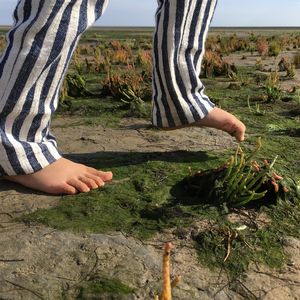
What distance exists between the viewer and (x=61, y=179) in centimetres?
197

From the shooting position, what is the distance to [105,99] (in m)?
4.21

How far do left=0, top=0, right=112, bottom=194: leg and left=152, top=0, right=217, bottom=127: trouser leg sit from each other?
440mm

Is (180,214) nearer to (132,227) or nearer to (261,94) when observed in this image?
(132,227)

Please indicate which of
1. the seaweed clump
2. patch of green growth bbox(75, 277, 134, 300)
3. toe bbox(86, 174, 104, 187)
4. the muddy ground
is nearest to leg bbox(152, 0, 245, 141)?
the seaweed clump

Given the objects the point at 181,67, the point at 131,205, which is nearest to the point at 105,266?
the point at 131,205

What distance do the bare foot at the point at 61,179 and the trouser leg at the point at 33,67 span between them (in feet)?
0.16

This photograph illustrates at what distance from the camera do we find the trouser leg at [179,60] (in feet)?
7.44

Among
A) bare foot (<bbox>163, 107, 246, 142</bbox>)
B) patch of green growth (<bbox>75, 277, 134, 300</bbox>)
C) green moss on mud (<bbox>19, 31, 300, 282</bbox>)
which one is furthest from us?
bare foot (<bbox>163, 107, 246, 142</bbox>)

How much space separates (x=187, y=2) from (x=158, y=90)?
422 millimetres

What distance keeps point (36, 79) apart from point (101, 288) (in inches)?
32.4

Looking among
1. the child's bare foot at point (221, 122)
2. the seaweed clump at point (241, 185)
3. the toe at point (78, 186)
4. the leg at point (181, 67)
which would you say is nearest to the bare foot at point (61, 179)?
the toe at point (78, 186)

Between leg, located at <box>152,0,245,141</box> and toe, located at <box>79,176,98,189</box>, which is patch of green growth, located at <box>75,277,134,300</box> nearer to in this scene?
toe, located at <box>79,176,98,189</box>

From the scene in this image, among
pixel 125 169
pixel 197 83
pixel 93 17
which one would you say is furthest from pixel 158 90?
pixel 93 17

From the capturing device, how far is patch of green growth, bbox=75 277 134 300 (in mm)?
1381
